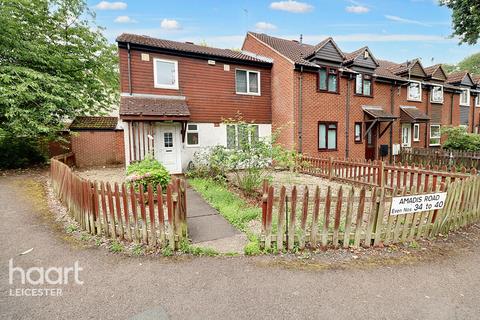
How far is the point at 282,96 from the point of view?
15180 mm

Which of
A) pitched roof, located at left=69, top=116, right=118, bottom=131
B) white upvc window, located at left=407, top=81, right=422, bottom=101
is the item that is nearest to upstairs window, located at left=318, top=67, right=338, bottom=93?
white upvc window, located at left=407, top=81, right=422, bottom=101

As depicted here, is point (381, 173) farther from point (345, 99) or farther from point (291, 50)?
point (291, 50)

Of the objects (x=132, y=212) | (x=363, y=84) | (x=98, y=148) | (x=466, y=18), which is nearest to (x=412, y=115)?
(x=363, y=84)

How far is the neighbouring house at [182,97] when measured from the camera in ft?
39.3

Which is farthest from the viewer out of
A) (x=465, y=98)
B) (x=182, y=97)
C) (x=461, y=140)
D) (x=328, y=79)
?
(x=465, y=98)

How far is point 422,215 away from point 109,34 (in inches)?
937

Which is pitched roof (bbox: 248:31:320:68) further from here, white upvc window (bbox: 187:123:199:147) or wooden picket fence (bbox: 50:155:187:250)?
wooden picket fence (bbox: 50:155:187:250)

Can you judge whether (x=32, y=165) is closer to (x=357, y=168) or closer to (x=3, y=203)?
(x=3, y=203)

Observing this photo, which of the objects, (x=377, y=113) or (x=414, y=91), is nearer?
(x=377, y=113)

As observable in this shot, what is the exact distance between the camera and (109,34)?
20.3 meters

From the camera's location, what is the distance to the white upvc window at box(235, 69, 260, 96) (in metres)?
15.1

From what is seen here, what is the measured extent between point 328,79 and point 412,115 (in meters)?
8.14

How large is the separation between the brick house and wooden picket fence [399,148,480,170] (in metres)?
1.30

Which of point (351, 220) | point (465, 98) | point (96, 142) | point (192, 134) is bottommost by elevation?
point (351, 220)
